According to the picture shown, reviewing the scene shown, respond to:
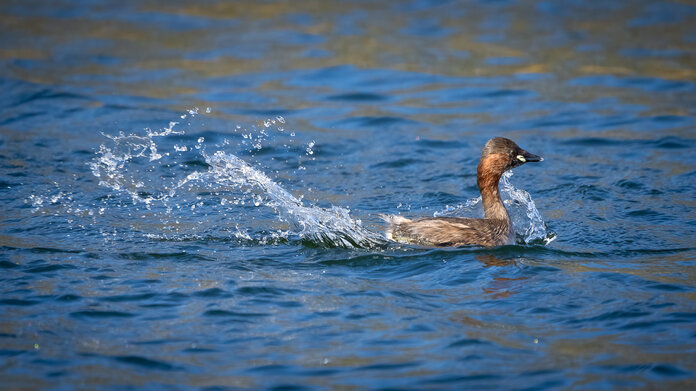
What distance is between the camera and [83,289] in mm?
6824

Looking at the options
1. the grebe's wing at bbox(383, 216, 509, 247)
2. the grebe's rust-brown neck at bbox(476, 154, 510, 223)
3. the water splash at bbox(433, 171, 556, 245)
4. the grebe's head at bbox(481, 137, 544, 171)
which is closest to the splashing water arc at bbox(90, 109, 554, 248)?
the water splash at bbox(433, 171, 556, 245)

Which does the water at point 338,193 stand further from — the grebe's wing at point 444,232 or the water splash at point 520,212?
the grebe's wing at point 444,232

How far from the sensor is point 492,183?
28.1 feet

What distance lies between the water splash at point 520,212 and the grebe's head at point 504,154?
1.46 feet

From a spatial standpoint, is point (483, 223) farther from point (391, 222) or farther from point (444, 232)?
point (391, 222)

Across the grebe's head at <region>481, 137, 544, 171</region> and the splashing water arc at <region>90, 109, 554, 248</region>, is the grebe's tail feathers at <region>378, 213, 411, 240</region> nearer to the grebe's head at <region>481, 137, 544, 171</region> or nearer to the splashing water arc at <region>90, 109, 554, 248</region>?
the splashing water arc at <region>90, 109, 554, 248</region>

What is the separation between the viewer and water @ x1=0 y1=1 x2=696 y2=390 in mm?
5891

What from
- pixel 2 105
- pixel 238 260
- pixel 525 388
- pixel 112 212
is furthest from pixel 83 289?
pixel 2 105

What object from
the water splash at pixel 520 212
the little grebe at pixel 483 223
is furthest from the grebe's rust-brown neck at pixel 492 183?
the water splash at pixel 520 212

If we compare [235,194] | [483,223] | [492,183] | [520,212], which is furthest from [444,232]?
[235,194]

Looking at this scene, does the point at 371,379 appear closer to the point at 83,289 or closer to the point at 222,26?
the point at 83,289

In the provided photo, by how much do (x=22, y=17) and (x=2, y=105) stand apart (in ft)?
17.7

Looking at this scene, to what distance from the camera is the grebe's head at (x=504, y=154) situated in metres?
8.40

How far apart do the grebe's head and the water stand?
633 mm
